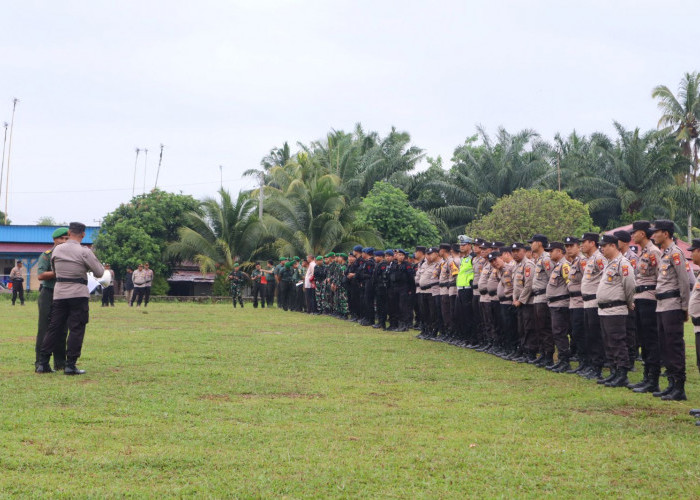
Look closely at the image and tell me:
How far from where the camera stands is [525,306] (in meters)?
12.1

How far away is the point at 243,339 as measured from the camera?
14891mm

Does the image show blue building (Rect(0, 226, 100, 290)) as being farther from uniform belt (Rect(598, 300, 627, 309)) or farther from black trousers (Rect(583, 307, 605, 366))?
uniform belt (Rect(598, 300, 627, 309))

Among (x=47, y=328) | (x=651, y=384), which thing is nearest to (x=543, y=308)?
(x=651, y=384)

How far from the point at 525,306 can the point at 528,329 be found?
0.35m

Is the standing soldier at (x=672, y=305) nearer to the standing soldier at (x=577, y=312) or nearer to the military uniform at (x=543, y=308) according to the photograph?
the standing soldier at (x=577, y=312)

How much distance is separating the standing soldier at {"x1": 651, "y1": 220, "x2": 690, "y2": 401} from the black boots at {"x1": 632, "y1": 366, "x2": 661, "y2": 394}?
409 mm

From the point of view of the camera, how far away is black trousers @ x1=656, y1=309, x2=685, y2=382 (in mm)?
8516

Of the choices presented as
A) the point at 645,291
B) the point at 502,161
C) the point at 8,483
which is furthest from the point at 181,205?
the point at 8,483

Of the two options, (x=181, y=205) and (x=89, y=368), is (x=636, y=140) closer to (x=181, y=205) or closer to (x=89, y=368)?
(x=181, y=205)

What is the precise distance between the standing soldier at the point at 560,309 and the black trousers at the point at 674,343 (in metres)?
2.46

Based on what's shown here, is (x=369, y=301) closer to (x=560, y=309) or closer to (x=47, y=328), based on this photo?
(x=560, y=309)

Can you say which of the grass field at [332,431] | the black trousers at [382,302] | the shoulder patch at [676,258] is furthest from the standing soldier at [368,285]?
the shoulder patch at [676,258]

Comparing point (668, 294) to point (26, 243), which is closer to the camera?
point (668, 294)

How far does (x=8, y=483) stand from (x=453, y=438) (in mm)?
3217
